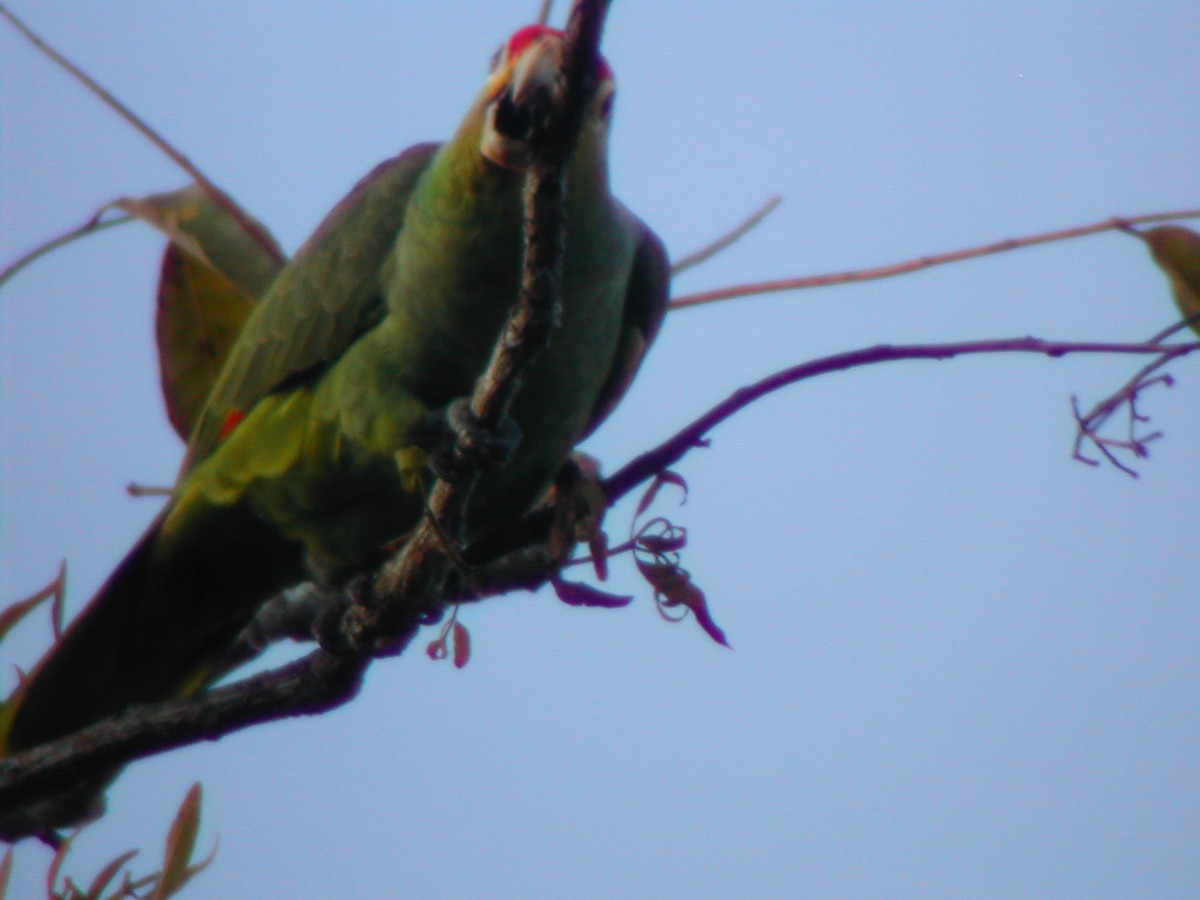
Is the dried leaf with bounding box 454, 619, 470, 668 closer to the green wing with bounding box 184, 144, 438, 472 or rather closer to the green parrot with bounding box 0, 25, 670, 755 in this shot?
the green parrot with bounding box 0, 25, 670, 755

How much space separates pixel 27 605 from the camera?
8.19 ft

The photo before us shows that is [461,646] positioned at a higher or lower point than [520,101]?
lower

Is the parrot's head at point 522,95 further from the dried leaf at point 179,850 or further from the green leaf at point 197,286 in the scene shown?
the dried leaf at point 179,850

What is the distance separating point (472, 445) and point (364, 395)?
57 cm

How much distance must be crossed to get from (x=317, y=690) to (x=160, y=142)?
3.53 feet

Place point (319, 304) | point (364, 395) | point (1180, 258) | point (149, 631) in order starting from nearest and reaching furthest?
1. point (1180, 258)
2. point (364, 395)
3. point (319, 304)
4. point (149, 631)

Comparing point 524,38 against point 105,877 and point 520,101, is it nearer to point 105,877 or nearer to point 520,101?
point 520,101

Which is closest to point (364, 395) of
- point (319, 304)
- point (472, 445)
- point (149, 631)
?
point (319, 304)

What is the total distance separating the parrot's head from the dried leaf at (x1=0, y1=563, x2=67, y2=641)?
1195 mm

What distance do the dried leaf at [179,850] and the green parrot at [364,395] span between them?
24.3 inches

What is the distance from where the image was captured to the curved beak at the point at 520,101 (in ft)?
6.16

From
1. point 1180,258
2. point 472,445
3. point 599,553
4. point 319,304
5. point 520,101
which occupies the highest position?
point 520,101

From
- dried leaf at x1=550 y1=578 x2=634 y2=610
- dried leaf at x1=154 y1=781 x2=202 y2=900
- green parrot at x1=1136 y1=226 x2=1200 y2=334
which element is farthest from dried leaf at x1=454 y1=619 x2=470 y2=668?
green parrot at x1=1136 y1=226 x2=1200 y2=334

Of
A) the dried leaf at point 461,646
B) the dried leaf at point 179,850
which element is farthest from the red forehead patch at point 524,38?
the dried leaf at point 179,850
